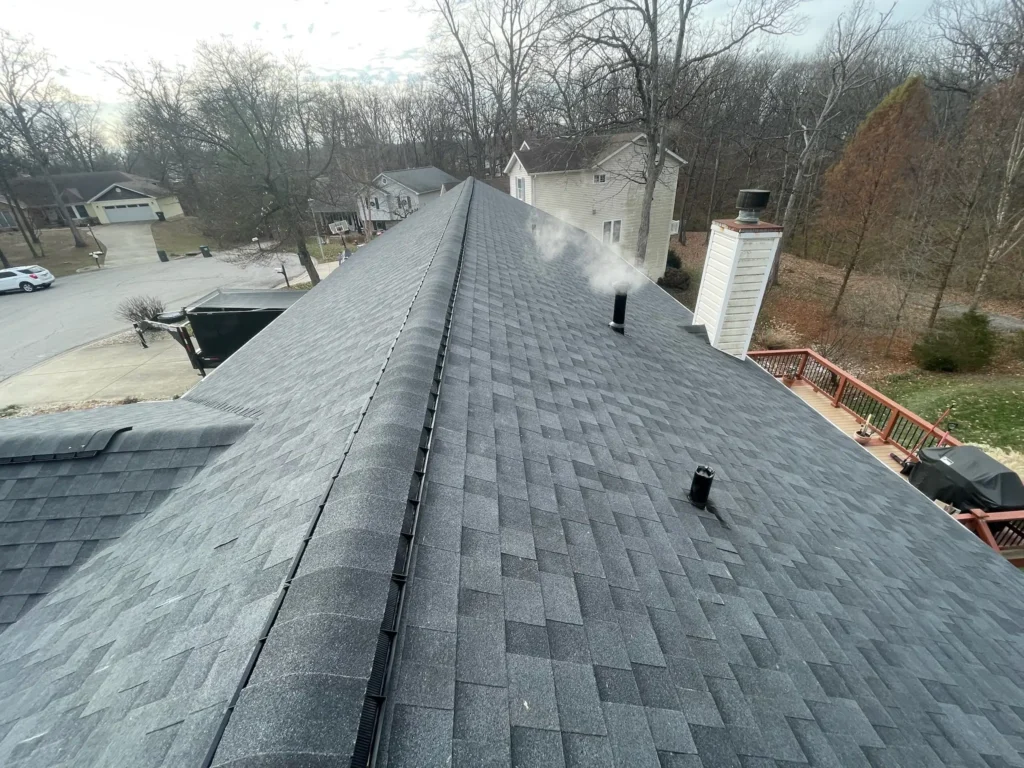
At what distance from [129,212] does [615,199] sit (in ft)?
173

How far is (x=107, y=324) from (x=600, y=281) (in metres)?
22.2

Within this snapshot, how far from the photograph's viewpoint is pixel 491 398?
322cm

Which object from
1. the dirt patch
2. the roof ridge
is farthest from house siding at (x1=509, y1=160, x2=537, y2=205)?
the roof ridge

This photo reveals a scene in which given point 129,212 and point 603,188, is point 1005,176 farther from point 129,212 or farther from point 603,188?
point 129,212

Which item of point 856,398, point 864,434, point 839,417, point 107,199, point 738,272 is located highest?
point 738,272

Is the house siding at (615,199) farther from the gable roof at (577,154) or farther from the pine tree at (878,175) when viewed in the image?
the pine tree at (878,175)

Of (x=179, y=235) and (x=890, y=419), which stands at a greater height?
(x=890, y=419)

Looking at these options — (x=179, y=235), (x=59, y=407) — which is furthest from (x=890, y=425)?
(x=179, y=235)

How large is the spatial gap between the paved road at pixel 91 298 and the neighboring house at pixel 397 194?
11.4 m

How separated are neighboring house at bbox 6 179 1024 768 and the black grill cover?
2.60 metres

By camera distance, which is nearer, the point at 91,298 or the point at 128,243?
the point at 91,298

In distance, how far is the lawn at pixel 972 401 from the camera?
10.9 metres

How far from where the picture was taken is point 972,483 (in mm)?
6688

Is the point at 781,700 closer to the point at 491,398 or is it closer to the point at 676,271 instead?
the point at 491,398
